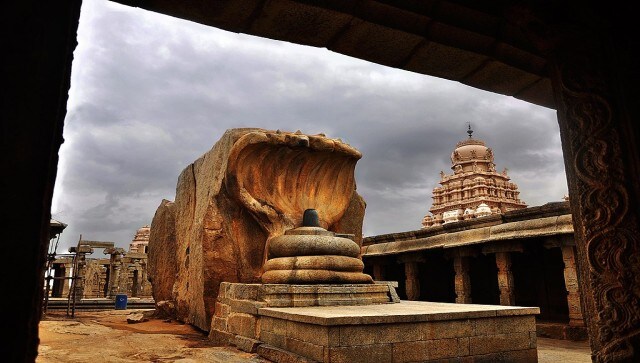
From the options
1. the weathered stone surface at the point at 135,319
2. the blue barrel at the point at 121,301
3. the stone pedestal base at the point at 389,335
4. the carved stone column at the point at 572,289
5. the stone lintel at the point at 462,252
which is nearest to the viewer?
the stone pedestal base at the point at 389,335

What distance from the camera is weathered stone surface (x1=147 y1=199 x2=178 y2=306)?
10281 millimetres

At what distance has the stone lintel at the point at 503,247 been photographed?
30.7 ft

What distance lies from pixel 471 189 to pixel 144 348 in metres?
25.7

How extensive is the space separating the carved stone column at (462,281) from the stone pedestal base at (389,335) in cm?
519

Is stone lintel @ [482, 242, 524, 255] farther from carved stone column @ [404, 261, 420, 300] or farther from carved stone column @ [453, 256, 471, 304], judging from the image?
carved stone column @ [404, 261, 420, 300]

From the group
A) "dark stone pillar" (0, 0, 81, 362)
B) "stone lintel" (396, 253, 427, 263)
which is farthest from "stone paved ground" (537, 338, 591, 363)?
"dark stone pillar" (0, 0, 81, 362)

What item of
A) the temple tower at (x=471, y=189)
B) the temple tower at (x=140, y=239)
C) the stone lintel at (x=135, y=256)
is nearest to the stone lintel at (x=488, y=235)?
the temple tower at (x=471, y=189)

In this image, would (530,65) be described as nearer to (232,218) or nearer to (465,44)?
(465,44)

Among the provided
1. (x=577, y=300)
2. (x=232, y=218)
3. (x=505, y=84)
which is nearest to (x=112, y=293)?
(x=232, y=218)

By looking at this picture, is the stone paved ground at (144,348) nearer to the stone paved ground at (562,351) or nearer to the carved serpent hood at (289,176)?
the stone paved ground at (562,351)

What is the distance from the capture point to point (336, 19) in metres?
2.29

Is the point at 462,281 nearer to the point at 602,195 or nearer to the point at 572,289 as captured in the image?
the point at 572,289

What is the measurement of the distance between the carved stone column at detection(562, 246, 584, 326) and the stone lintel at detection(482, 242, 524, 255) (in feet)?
3.26

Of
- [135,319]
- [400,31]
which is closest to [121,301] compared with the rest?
[135,319]
